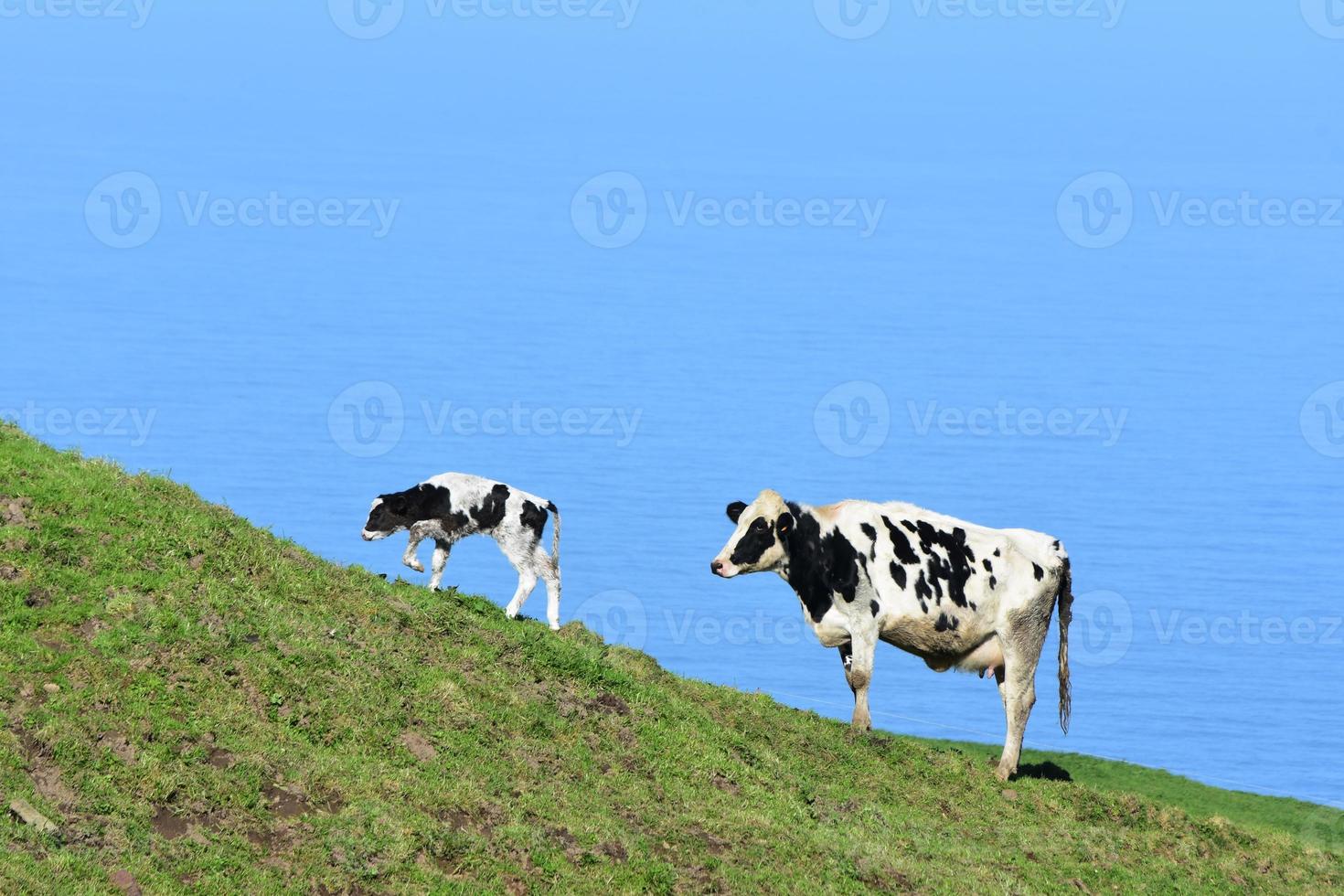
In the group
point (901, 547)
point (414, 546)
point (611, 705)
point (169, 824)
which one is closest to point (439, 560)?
point (414, 546)

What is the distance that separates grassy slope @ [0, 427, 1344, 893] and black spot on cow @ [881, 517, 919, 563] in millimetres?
2464

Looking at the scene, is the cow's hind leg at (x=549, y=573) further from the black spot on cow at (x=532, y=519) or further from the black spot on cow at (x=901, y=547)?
the black spot on cow at (x=901, y=547)

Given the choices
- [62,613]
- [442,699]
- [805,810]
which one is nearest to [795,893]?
[805,810]

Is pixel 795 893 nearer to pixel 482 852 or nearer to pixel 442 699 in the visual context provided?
pixel 482 852

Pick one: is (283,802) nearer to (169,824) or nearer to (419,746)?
(169,824)

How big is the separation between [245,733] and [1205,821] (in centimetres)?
1310

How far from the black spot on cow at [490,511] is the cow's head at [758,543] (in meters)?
2.98

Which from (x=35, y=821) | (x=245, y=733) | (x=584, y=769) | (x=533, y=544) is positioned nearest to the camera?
(x=35, y=821)

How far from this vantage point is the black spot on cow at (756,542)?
83.6 feet

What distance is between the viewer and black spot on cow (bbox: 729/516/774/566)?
25.5m

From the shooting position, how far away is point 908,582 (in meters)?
25.5

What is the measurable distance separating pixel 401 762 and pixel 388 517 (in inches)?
293

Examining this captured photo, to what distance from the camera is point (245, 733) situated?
1755cm

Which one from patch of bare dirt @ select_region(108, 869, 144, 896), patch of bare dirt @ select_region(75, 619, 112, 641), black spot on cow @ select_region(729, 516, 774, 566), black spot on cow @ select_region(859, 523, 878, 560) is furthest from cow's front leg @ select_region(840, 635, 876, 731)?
patch of bare dirt @ select_region(108, 869, 144, 896)
